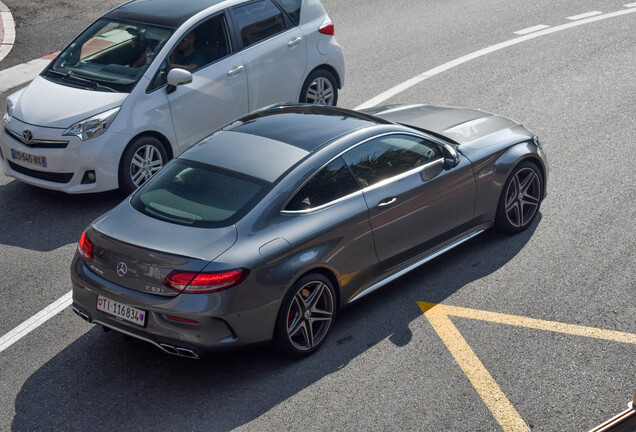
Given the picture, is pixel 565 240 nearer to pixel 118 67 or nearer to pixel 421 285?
pixel 421 285

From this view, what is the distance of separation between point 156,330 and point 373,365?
5.29 ft

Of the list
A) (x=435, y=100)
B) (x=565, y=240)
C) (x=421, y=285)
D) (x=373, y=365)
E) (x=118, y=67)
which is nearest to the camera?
(x=373, y=365)

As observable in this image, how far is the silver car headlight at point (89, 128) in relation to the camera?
9.06 m

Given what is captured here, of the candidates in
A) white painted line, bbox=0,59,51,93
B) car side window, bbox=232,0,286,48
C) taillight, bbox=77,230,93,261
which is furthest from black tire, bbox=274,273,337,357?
white painted line, bbox=0,59,51,93

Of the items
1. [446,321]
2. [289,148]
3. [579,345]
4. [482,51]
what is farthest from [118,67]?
[482,51]

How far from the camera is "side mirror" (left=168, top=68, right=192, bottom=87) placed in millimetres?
9352

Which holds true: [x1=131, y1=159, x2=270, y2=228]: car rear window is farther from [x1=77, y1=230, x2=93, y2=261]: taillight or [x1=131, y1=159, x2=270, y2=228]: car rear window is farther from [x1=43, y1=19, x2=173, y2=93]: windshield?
[x1=43, y1=19, x2=173, y2=93]: windshield

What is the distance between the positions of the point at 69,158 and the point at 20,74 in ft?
16.3

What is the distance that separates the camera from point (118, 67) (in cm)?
967

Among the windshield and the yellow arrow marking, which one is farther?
the windshield

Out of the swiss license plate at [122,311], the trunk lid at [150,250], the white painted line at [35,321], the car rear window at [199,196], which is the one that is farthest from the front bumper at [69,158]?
the swiss license plate at [122,311]

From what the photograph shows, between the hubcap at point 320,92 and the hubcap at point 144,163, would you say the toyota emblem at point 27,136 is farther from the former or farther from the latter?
the hubcap at point 320,92

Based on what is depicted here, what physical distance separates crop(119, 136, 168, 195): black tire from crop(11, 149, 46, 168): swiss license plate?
0.80 meters

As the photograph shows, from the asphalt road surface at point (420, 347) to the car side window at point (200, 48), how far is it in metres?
1.56
